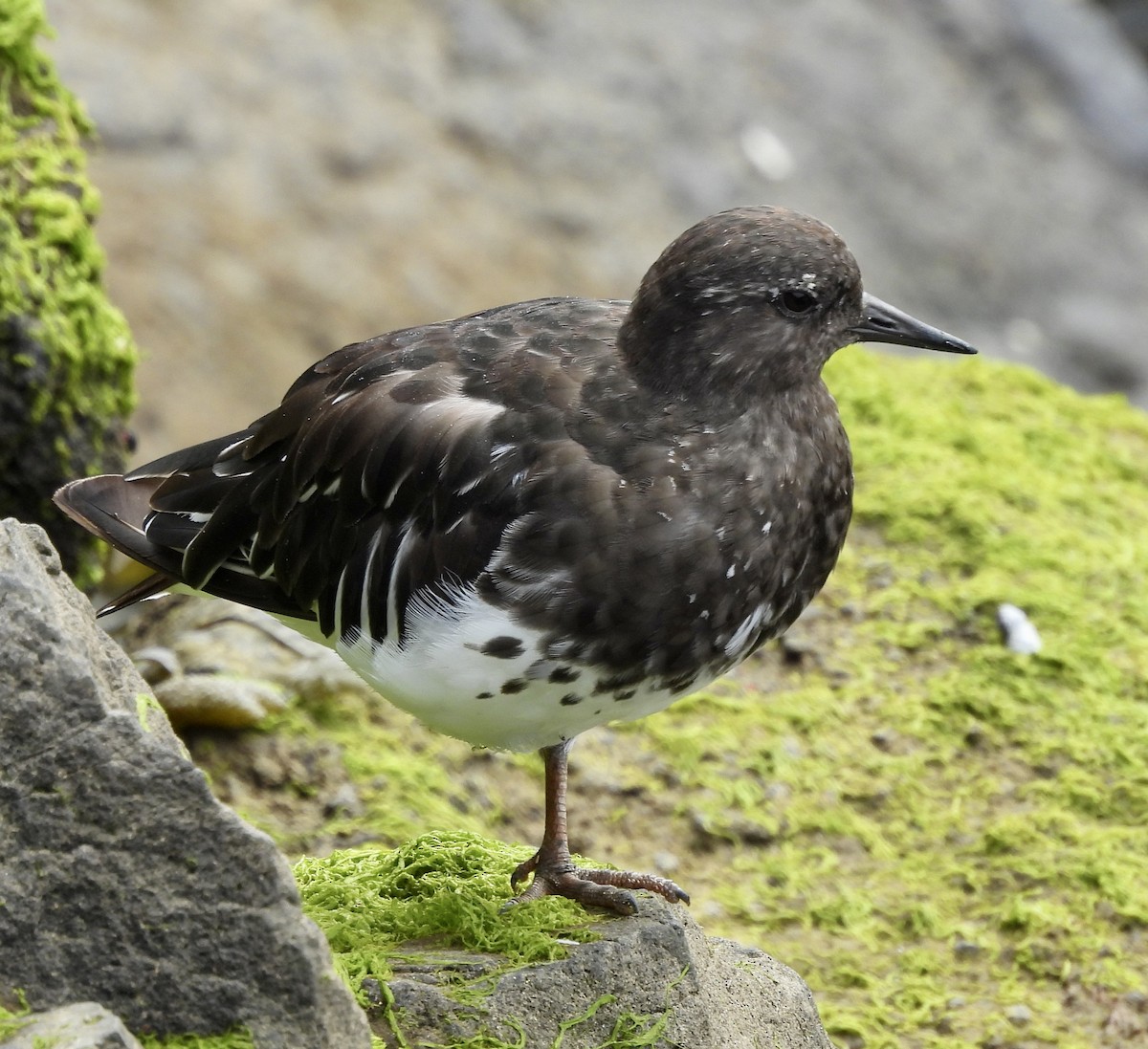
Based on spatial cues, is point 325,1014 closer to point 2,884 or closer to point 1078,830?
point 2,884

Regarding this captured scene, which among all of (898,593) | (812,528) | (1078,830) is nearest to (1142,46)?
(898,593)

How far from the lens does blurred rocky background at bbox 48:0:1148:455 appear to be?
1119 centimetres

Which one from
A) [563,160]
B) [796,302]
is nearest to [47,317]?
[796,302]

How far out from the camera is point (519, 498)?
4.07 metres

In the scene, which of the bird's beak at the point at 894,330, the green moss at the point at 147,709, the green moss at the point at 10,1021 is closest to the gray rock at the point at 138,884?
the green moss at the point at 10,1021

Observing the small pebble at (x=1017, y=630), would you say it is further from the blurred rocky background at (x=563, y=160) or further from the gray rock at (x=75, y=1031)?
the blurred rocky background at (x=563, y=160)

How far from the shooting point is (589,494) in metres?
4.02

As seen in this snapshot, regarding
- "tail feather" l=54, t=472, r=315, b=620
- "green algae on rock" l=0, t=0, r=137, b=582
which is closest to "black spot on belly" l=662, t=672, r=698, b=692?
"tail feather" l=54, t=472, r=315, b=620

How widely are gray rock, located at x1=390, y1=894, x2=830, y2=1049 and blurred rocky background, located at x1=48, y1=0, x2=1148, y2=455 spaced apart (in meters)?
6.44

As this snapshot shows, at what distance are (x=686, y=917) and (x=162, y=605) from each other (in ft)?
12.1

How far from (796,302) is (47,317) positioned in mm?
3510

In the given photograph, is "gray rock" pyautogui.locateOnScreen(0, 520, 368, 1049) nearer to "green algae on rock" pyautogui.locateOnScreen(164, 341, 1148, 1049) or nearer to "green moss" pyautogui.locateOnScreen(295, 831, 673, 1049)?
"green moss" pyautogui.locateOnScreen(295, 831, 673, 1049)

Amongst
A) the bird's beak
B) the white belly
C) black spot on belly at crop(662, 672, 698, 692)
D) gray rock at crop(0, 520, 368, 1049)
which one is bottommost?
gray rock at crop(0, 520, 368, 1049)

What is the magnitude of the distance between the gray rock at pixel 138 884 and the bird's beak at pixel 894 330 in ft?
7.33
